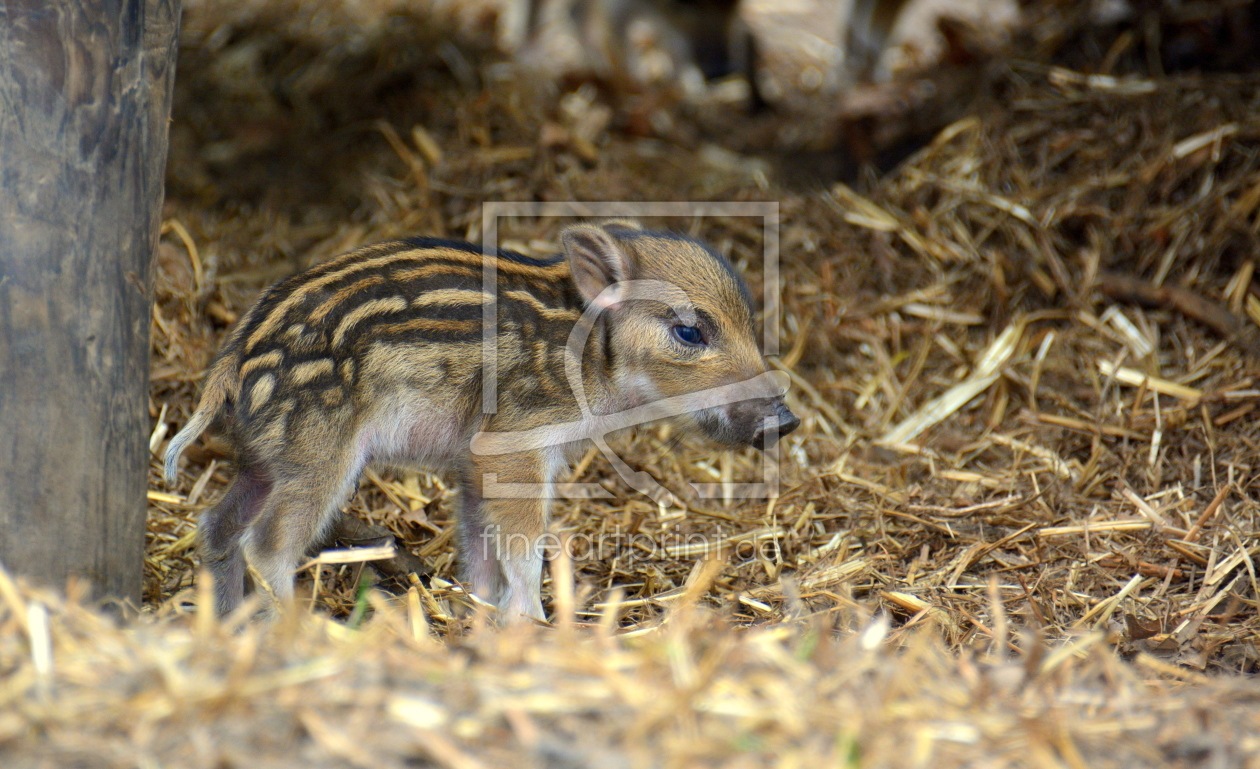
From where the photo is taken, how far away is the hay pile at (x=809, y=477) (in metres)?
1.95

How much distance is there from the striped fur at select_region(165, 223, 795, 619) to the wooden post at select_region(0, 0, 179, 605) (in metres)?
0.58

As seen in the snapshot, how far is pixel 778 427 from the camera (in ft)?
12.6

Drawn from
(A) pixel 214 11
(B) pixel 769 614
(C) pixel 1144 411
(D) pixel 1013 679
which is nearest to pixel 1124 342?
(C) pixel 1144 411

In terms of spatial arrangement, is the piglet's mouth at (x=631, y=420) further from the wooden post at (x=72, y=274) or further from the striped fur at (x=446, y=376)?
the wooden post at (x=72, y=274)

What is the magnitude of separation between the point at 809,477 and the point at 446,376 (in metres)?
1.65

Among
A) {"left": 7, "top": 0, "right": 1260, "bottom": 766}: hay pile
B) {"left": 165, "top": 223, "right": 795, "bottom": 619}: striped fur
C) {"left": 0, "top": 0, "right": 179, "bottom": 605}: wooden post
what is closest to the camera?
{"left": 7, "top": 0, "right": 1260, "bottom": 766}: hay pile

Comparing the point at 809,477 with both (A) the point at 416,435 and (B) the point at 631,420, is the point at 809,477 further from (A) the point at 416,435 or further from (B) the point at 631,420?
(A) the point at 416,435

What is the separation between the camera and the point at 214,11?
7.10 m

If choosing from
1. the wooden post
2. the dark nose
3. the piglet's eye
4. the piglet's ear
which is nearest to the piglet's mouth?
the dark nose

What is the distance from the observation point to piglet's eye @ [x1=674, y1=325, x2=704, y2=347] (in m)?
3.88

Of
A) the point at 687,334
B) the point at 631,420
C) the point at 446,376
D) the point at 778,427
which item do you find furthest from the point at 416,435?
the point at 778,427

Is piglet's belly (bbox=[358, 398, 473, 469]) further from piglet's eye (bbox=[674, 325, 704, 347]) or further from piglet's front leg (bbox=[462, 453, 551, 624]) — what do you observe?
piglet's eye (bbox=[674, 325, 704, 347])

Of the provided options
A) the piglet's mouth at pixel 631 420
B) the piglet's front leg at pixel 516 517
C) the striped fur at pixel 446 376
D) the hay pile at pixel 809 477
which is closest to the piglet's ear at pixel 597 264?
the striped fur at pixel 446 376

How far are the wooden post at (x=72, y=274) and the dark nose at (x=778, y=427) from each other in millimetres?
2007
